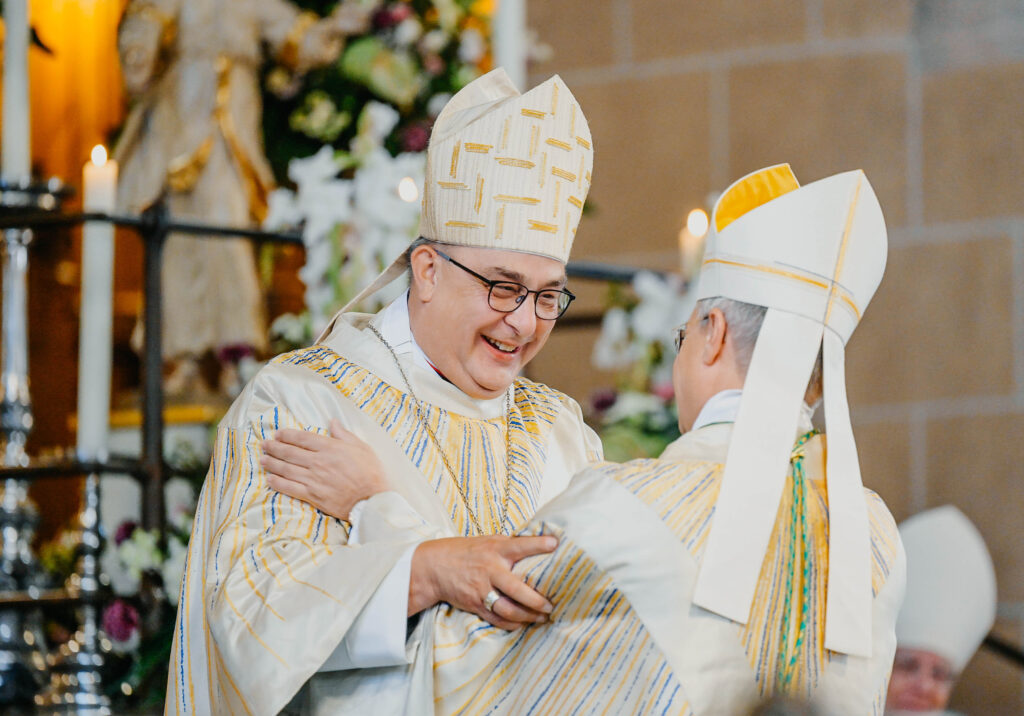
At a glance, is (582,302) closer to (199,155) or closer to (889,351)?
(889,351)

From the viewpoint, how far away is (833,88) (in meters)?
5.97

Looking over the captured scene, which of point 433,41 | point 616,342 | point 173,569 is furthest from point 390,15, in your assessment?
point 173,569

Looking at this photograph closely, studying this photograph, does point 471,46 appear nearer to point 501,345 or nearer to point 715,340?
point 501,345

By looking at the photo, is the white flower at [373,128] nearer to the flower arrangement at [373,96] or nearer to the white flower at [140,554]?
the flower arrangement at [373,96]

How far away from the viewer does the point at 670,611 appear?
2.33 metres

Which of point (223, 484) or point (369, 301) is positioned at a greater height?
point (369, 301)

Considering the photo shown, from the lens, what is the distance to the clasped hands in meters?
2.41

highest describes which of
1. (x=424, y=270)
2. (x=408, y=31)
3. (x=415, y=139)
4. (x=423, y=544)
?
(x=408, y=31)

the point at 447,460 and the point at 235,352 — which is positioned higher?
the point at 235,352

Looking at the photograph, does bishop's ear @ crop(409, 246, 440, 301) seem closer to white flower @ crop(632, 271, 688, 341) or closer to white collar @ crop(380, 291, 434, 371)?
white collar @ crop(380, 291, 434, 371)

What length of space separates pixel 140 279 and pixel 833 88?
2.75 metres

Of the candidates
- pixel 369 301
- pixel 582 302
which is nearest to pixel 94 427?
pixel 369 301

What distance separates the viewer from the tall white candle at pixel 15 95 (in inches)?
155

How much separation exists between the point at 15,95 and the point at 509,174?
1.65m
